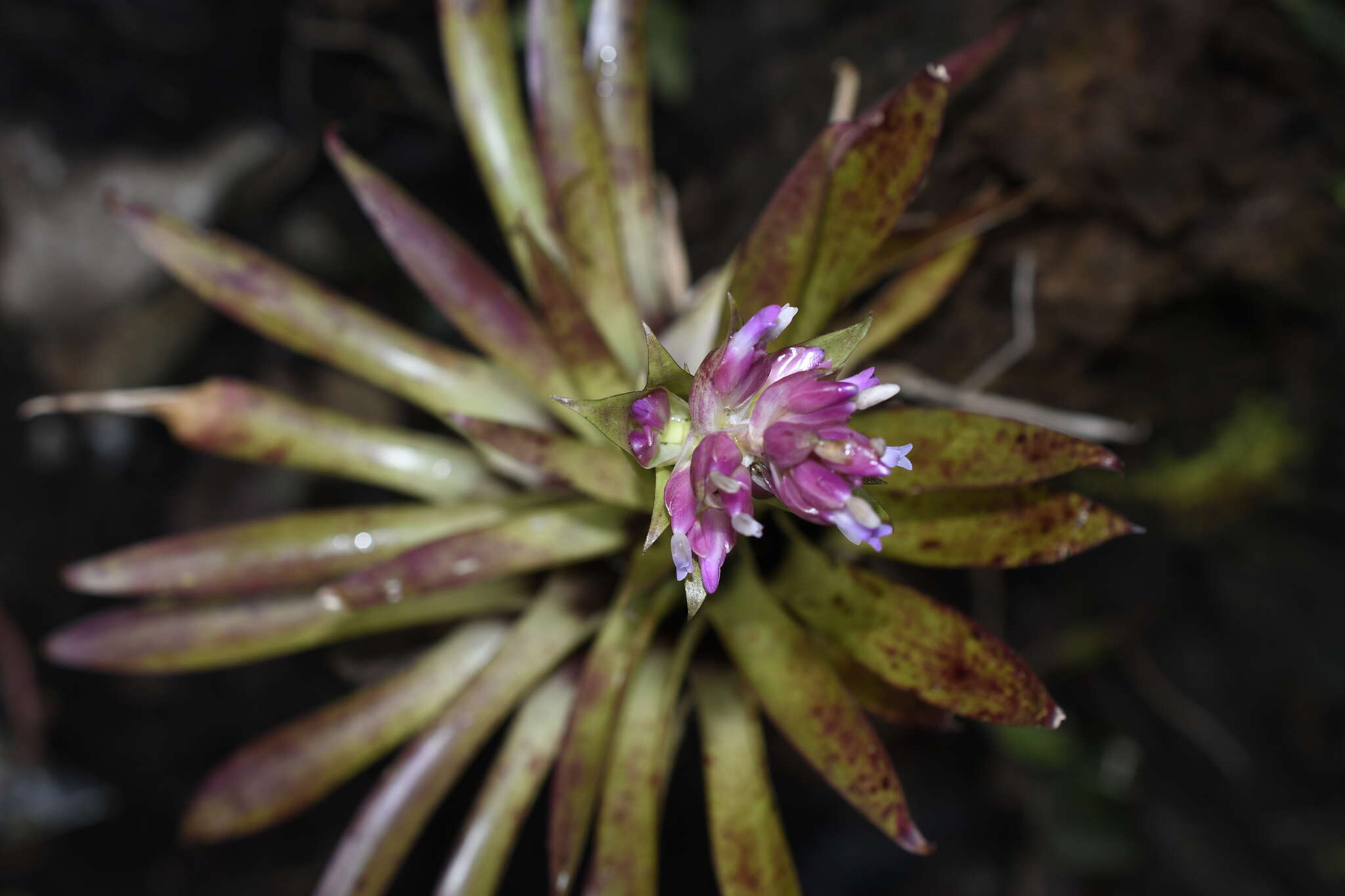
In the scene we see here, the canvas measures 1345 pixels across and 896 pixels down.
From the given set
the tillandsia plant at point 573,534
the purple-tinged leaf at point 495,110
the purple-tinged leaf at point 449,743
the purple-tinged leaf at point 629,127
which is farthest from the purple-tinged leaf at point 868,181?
the purple-tinged leaf at point 449,743

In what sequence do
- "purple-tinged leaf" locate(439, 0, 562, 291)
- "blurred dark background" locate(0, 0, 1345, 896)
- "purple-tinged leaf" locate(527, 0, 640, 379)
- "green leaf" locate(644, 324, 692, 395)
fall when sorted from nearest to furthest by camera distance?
"green leaf" locate(644, 324, 692, 395)
"purple-tinged leaf" locate(527, 0, 640, 379)
"purple-tinged leaf" locate(439, 0, 562, 291)
"blurred dark background" locate(0, 0, 1345, 896)

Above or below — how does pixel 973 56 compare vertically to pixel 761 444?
above

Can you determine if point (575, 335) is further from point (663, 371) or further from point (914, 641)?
point (914, 641)

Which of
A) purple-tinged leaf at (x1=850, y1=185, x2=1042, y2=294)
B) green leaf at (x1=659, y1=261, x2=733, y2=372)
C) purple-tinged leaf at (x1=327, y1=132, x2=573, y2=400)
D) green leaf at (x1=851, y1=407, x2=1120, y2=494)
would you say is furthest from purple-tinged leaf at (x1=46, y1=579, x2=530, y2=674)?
purple-tinged leaf at (x1=850, y1=185, x2=1042, y2=294)

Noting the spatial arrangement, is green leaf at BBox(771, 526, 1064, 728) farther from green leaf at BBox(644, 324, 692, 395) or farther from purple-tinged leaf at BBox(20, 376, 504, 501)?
purple-tinged leaf at BBox(20, 376, 504, 501)

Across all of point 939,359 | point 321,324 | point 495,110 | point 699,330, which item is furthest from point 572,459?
point 939,359

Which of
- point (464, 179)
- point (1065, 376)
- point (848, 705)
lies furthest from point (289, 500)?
point (1065, 376)

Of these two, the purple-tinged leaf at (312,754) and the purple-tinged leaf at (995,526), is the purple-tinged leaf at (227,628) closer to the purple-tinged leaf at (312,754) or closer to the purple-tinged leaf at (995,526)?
the purple-tinged leaf at (312,754)
